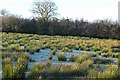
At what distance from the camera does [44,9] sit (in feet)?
158

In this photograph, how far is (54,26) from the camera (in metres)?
34.8

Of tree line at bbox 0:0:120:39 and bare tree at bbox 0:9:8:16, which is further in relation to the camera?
bare tree at bbox 0:9:8:16

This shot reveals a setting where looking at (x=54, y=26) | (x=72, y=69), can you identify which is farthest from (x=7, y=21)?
(x=72, y=69)

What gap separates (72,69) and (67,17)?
30912 mm

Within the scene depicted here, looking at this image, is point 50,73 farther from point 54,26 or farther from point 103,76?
point 54,26

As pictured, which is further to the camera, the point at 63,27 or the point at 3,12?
the point at 3,12

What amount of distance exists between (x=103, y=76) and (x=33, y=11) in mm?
41553

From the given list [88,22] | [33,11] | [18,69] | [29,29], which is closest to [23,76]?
[18,69]

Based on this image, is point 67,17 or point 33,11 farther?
point 33,11

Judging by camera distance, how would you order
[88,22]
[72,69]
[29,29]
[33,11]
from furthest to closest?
[33,11]
[88,22]
[29,29]
[72,69]

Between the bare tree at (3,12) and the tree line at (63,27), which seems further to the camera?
the bare tree at (3,12)

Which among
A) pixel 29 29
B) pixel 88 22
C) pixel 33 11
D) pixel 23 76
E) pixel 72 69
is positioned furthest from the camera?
pixel 33 11

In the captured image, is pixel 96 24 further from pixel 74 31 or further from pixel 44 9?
pixel 44 9

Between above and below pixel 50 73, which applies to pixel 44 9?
above
